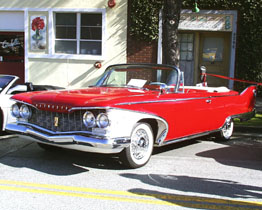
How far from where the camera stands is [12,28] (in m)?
14.4

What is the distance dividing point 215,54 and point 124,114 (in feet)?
33.1

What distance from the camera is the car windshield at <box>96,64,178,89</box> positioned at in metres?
5.94

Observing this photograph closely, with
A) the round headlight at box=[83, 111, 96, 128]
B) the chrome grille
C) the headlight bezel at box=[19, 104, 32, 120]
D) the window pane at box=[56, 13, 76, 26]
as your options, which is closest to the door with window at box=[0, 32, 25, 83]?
the window pane at box=[56, 13, 76, 26]

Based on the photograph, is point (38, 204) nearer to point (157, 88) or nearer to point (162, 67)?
point (157, 88)

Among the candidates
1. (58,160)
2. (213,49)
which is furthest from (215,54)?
(58,160)

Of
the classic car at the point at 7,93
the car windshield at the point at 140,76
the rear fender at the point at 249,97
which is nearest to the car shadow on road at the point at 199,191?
the car windshield at the point at 140,76

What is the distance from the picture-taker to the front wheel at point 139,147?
478 centimetres

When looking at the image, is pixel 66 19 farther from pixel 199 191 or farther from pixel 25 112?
pixel 199 191

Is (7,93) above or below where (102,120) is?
above

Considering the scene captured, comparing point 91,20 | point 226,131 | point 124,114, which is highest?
point 91,20

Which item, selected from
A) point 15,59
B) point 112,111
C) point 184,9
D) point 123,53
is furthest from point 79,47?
point 112,111

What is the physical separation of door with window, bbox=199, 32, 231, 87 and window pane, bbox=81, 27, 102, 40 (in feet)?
13.1

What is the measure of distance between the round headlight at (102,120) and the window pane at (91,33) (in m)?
10.0

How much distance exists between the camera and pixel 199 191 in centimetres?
412
